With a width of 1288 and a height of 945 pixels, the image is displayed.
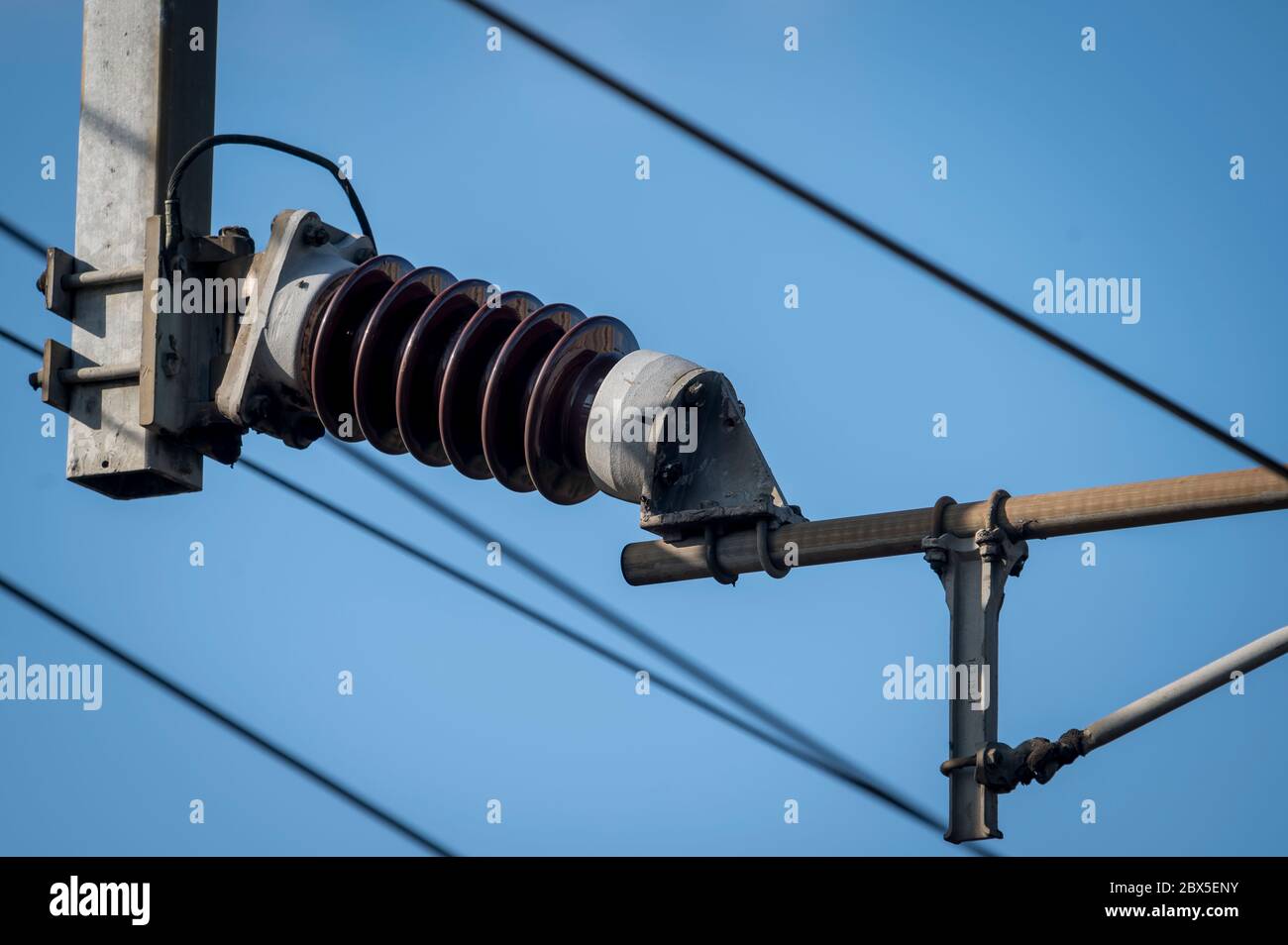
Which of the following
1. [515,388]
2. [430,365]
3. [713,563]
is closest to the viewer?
[713,563]

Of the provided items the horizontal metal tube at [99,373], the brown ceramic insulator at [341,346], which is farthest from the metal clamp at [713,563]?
the horizontal metal tube at [99,373]

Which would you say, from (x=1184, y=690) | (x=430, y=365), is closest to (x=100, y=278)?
(x=430, y=365)

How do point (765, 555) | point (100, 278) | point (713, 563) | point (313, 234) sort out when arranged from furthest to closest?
point (100, 278)
point (313, 234)
point (713, 563)
point (765, 555)

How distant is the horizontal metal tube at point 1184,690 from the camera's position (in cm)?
985

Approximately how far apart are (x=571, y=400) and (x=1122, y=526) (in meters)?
2.74

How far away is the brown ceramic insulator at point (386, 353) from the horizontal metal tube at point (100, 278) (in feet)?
3.59

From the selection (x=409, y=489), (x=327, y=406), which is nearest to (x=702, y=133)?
(x=327, y=406)

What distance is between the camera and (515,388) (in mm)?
11539

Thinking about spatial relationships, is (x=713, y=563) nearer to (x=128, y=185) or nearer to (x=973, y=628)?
(x=973, y=628)

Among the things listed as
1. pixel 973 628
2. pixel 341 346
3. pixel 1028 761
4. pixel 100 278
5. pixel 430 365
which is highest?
pixel 100 278

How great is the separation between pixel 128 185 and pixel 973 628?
14.8 ft

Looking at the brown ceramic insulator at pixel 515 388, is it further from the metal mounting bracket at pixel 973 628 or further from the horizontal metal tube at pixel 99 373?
the metal mounting bracket at pixel 973 628

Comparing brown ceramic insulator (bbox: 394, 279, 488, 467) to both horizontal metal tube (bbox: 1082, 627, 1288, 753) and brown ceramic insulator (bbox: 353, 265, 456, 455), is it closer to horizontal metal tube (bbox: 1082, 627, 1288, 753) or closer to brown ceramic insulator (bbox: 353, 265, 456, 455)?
brown ceramic insulator (bbox: 353, 265, 456, 455)

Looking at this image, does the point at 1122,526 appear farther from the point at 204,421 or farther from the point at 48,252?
the point at 48,252
